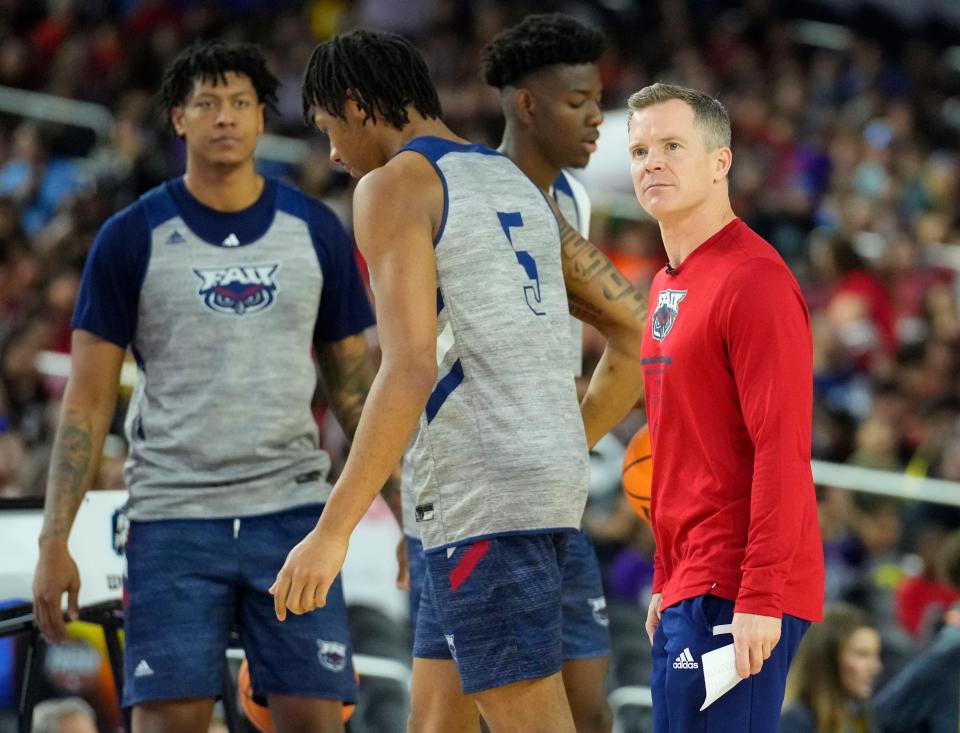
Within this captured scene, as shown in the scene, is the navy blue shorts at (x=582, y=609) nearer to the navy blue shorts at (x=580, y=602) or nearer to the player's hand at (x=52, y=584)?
the navy blue shorts at (x=580, y=602)

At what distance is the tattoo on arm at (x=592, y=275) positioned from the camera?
410 cm

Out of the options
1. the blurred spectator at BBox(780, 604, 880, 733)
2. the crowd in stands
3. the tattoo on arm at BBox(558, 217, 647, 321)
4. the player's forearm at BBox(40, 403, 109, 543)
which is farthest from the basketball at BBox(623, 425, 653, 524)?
the crowd in stands

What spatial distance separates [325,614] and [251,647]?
0.23 metres

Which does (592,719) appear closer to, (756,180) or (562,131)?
(562,131)

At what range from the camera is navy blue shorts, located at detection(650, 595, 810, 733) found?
10.4 ft

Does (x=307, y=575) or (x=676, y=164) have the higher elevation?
(x=676, y=164)

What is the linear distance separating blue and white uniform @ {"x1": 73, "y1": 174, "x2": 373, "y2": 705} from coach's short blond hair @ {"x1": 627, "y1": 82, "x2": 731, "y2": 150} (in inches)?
57.8

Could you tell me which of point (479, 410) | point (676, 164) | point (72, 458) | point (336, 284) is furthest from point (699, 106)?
point (72, 458)

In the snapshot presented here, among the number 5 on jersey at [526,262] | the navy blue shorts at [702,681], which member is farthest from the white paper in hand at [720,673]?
the number 5 on jersey at [526,262]

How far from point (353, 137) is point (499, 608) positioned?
1.17 m

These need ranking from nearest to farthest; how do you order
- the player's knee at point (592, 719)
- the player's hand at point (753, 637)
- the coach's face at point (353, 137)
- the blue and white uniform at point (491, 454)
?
the player's hand at point (753, 637), the blue and white uniform at point (491, 454), the coach's face at point (353, 137), the player's knee at point (592, 719)

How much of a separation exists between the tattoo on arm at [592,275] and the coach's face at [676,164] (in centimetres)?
70

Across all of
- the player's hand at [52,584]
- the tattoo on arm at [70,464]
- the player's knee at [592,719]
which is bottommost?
the player's knee at [592,719]

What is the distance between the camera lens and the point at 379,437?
129 inches
